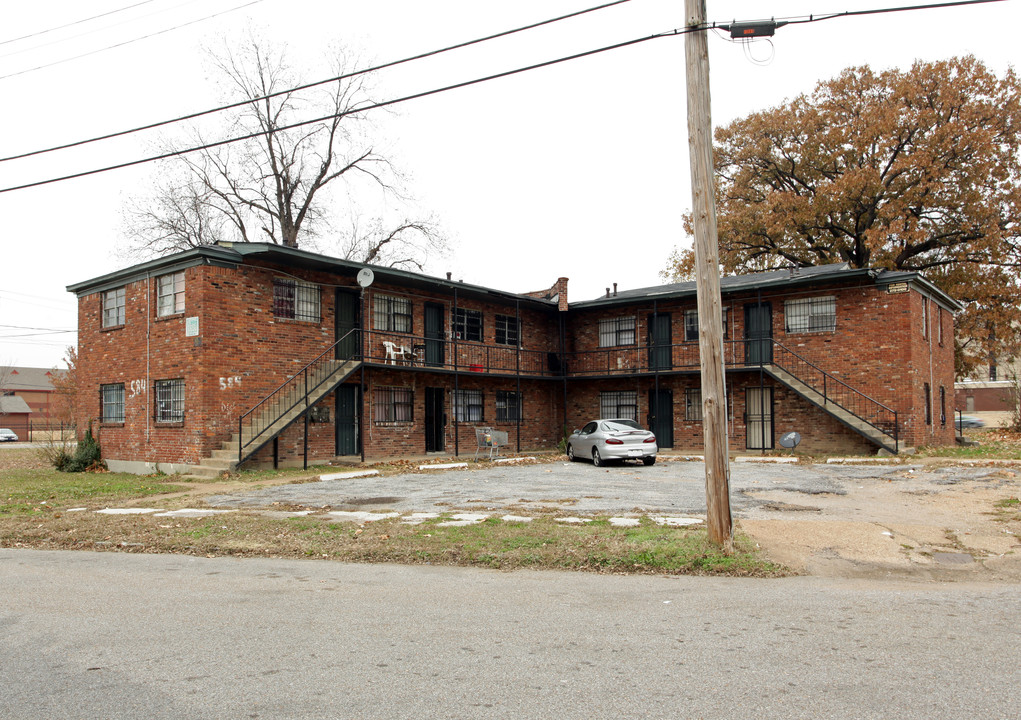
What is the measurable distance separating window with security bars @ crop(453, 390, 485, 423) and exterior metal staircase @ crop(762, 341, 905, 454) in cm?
1035

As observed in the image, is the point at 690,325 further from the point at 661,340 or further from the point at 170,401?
the point at 170,401

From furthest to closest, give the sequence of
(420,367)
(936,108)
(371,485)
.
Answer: (936,108) → (420,367) → (371,485)

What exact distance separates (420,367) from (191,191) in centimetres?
2108

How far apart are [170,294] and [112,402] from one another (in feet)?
15.5

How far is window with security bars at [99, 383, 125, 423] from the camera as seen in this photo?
75.0ft

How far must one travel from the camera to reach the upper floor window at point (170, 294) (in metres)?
20.8

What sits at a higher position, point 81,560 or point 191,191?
point 191,191

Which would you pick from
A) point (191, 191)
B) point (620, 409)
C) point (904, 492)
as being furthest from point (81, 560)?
point (191, 191)

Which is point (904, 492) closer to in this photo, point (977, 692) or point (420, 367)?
point (977, 692)

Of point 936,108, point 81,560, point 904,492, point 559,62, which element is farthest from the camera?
point 936,108

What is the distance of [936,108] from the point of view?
33688 mm

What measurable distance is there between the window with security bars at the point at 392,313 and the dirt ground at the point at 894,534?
1462 centimetres

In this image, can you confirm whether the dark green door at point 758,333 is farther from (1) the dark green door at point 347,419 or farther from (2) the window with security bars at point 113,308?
(2) the window with security bars at point 113,308

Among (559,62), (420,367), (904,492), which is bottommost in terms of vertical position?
(904,492)
